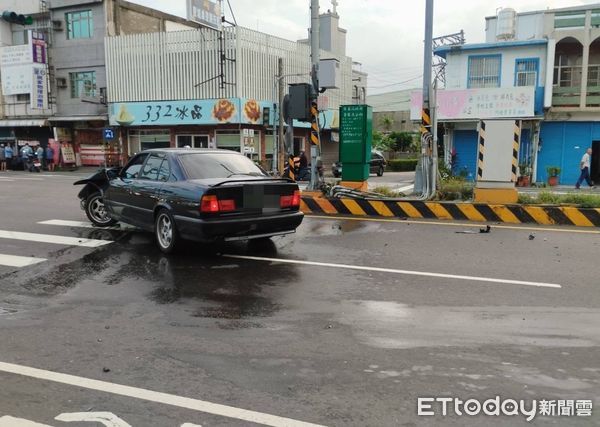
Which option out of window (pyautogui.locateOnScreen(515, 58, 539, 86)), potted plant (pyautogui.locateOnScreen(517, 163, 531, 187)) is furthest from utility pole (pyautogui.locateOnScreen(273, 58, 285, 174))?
potted plant (pyautogui.locateOnScreen(517, 163, 531, 187))

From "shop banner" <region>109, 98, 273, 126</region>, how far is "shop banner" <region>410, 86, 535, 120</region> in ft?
29.0

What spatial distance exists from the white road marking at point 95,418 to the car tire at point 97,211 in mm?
7508

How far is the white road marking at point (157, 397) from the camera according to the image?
3.35m

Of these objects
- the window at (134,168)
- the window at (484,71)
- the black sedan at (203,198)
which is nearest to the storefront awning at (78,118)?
the window at (484,71)

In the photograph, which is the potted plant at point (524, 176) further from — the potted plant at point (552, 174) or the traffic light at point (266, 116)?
the traffic light at point (266, 116)

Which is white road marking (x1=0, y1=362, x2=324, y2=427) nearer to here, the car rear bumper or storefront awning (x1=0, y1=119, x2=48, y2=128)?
the car rear bumper

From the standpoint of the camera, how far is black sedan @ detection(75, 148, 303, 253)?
7.36 metres

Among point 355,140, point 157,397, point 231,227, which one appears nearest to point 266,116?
point 355,140

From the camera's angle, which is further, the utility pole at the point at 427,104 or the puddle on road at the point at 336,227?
the utility pole at the point at 427,104

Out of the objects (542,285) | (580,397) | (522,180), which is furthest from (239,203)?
(522,180)

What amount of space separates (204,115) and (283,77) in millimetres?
4837

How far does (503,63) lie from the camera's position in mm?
24016

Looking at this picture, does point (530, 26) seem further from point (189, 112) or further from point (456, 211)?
point (189, 112)

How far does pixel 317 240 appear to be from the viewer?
9.15 m
